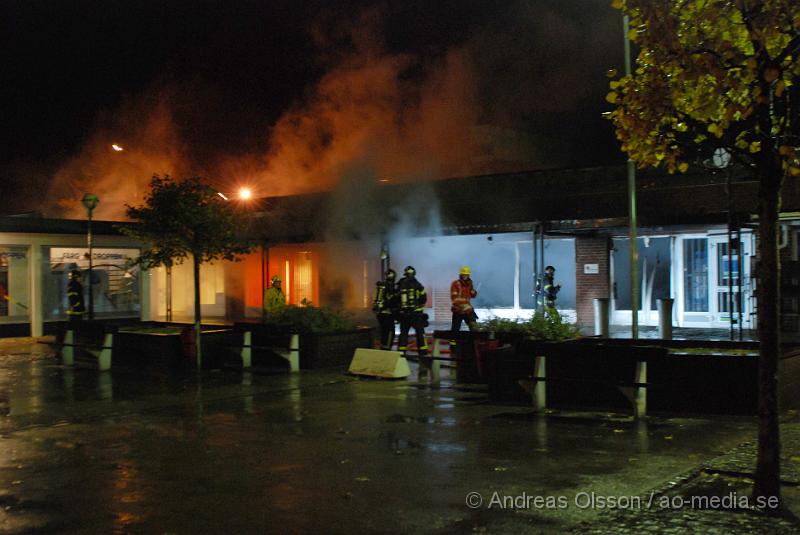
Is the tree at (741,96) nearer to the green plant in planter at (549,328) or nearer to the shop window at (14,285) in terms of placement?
the green plant in planter at (549,328)

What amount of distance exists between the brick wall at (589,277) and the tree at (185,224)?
8.67m

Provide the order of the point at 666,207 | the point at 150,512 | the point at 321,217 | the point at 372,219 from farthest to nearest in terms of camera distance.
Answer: the point at 321,217 < the point at 372,219 < the point at 666,207 < the point at 150,512

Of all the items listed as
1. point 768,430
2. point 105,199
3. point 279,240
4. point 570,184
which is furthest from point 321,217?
point 105,199

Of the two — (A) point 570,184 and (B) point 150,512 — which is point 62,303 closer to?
(A) point 570,184

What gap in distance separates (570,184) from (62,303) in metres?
13.1

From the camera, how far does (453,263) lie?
71.2ft

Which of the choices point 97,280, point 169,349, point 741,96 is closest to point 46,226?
point 97,280

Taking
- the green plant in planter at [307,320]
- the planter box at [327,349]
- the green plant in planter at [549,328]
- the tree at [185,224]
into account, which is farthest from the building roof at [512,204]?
the green plant in planter at [549,328]

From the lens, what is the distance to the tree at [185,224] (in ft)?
43.2

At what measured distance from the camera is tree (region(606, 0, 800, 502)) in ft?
16.7

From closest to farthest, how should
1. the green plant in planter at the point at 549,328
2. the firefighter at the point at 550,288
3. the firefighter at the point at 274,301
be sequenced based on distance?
the green plant in planter at the point at 549,328 < the firefighter at the point at 274,301 < the firefighter at the point at 550,288

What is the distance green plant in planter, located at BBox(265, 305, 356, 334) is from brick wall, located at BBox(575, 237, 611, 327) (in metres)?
7.12

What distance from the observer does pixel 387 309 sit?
45.8 ft

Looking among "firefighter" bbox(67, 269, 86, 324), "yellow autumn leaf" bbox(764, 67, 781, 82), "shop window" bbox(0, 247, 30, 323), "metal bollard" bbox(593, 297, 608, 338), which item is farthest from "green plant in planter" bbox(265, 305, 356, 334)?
"shop window" bbox(0, 247, 30, 323)
